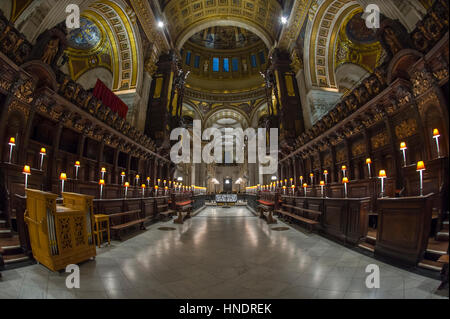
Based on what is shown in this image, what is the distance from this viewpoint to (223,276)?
92.8 inches

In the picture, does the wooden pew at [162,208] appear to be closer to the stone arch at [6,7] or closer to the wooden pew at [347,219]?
the wooden pew at [347,219]

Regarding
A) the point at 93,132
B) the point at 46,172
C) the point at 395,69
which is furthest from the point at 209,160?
the point at 395,69

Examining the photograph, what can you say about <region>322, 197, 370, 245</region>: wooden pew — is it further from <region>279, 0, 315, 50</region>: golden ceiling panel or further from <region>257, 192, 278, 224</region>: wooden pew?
<region>279, 0, 315, 50</region>: golden ceiling panel

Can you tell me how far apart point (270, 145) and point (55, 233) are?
15.9 metres

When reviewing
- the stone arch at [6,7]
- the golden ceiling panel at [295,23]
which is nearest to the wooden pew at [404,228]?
the stone arch at [6,7]

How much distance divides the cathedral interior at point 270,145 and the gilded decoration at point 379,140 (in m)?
0.05

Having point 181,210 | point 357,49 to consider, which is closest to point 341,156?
point 181,210

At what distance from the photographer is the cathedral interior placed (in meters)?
2.40

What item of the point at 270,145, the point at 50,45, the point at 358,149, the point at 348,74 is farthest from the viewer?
the point at 270,145

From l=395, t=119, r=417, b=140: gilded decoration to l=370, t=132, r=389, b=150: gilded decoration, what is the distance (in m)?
0.58

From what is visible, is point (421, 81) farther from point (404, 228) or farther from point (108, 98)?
point (108, 98)

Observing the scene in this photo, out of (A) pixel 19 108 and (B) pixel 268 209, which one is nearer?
(A) pixel 19 108

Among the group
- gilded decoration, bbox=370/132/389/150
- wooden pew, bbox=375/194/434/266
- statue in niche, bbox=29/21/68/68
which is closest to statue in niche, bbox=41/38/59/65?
statue in niche, bbox=29/21/68/68
